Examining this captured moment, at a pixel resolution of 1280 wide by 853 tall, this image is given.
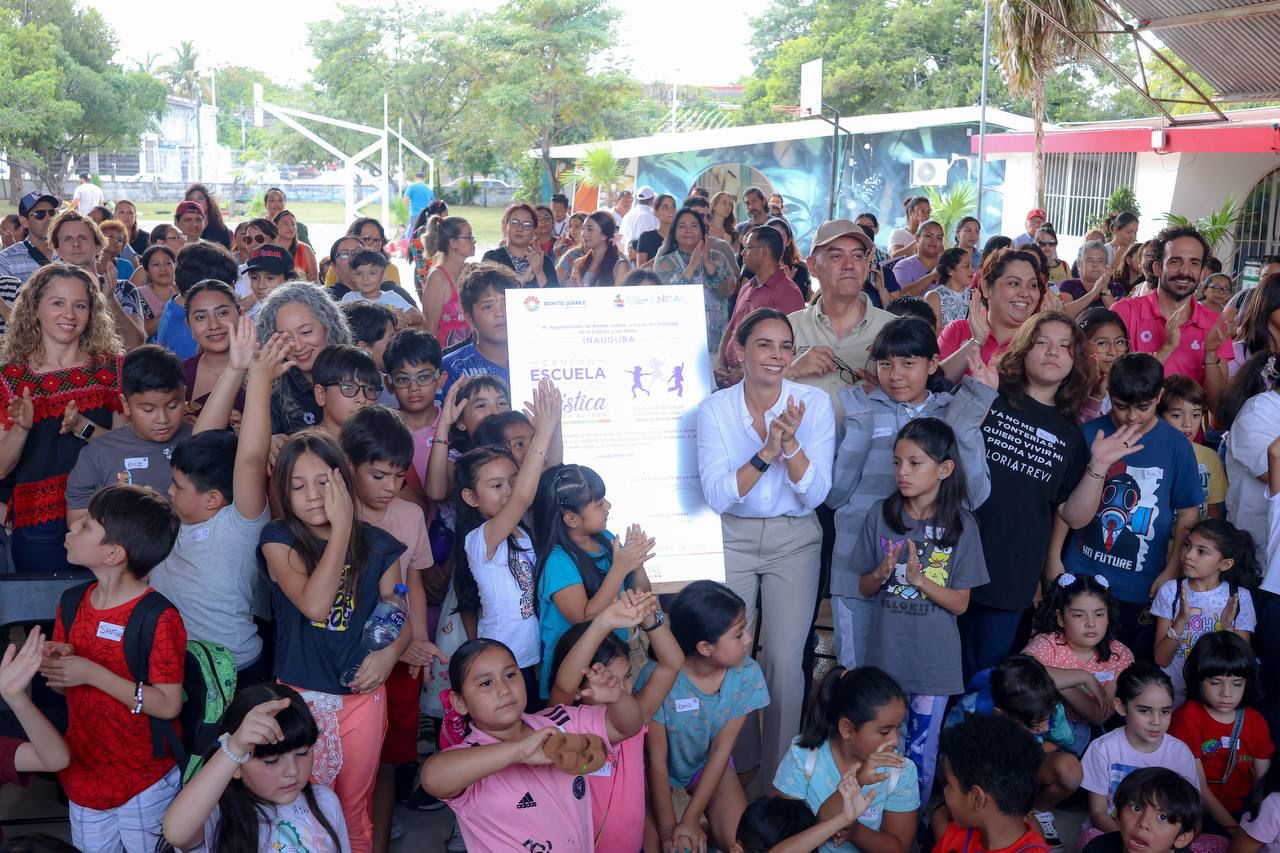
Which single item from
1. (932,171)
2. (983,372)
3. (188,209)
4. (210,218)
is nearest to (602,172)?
(932,171)

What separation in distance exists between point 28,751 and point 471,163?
4378cm

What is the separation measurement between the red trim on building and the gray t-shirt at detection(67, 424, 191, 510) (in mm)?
12779

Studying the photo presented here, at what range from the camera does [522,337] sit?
424cm

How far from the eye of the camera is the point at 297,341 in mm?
4094

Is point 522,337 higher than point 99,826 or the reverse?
higher

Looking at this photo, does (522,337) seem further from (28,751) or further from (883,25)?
(883,25)

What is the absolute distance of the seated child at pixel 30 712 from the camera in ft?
9.05

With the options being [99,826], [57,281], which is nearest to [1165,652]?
[99,826]

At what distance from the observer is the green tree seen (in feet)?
80.7

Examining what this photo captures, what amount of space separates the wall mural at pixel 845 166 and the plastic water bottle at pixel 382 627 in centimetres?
2044

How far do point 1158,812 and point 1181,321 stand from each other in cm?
265

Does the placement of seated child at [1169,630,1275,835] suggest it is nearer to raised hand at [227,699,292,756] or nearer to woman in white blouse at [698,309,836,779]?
woman in white blouse at [698,309,836,779]

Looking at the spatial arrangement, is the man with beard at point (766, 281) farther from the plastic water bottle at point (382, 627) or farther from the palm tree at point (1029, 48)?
the palm tree at point (1029, 48)

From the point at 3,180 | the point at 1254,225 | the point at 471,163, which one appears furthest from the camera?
Result: the point at 471,163
